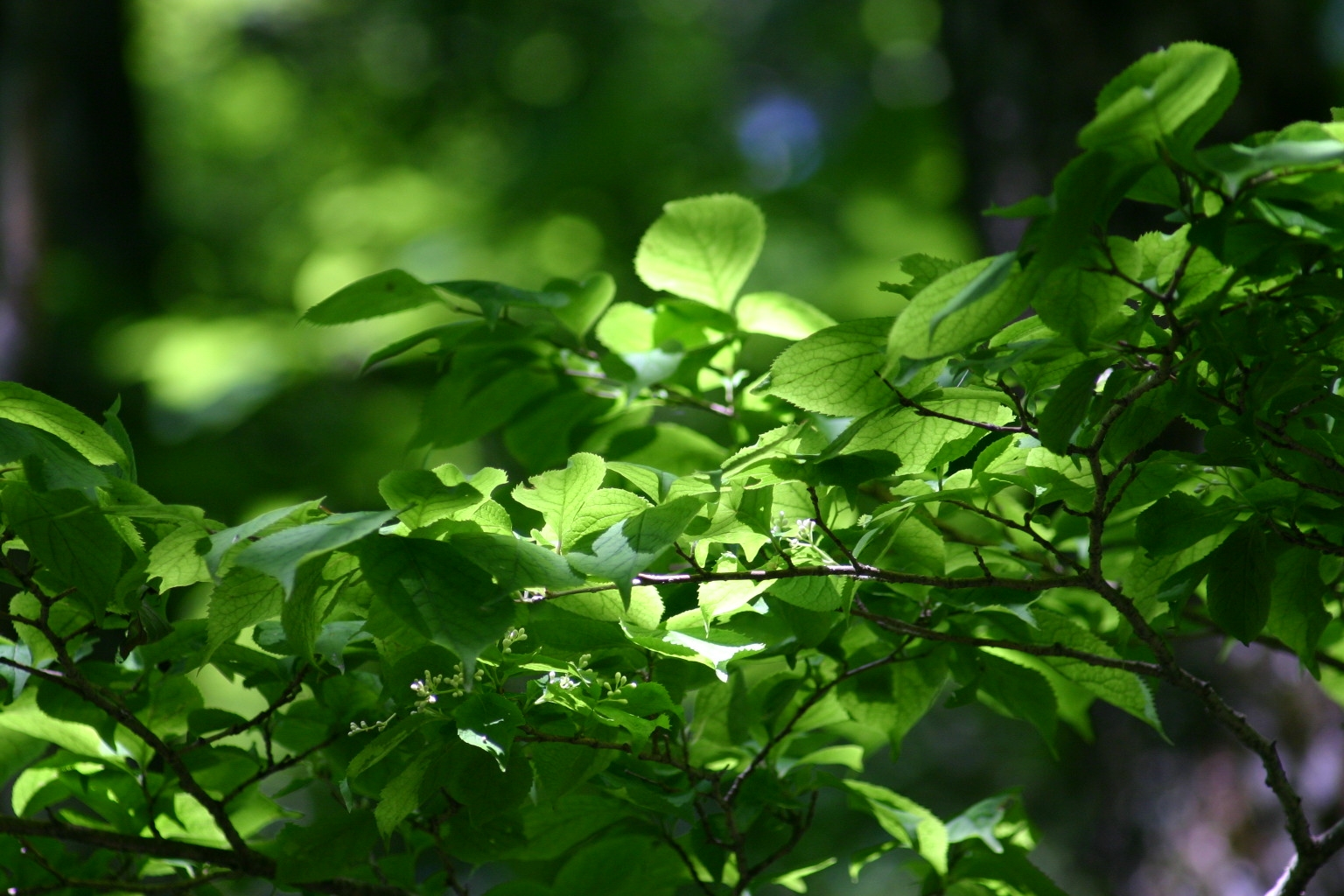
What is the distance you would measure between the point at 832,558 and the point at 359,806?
417mm

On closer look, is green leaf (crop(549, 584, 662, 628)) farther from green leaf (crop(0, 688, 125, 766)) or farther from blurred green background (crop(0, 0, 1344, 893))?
blurred green background (crop(0, 0, 1344, 893))

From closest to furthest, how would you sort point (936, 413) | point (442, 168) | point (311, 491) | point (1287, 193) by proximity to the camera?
1. point (1287, 193)
2. point (936, 413)
3. point (311, 491)
4. point (442, 168)

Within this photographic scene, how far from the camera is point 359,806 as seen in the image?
2.67 feet

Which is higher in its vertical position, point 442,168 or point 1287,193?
point 1287,193

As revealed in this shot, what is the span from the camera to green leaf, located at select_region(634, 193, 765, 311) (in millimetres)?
973

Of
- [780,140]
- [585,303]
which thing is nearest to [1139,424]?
[585,303]

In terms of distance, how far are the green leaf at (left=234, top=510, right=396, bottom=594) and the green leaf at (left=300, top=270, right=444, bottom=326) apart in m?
0.35

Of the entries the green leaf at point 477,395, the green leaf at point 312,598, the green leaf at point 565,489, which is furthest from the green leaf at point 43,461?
the green leaf at point 477,395

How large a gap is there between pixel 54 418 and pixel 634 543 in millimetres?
371

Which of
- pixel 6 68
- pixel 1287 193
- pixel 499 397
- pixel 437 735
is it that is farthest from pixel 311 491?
pixel 1287 193

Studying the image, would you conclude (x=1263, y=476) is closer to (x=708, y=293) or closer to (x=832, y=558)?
(x=832, y=558)

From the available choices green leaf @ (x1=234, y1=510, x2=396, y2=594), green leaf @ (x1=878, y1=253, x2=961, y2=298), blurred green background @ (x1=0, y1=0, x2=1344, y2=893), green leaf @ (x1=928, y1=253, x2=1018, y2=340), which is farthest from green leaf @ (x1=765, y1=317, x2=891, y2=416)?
blurred green background @ (x1=0, y1=0, x2=1344, y2=893)

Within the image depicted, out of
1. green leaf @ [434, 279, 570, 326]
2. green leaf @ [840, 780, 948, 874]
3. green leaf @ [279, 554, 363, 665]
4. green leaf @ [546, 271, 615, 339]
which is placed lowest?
green leaf @ [840, 780, 948, 874]

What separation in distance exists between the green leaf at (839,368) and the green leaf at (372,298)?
37 cm
